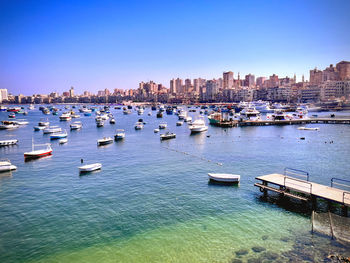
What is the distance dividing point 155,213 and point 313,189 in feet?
55.5

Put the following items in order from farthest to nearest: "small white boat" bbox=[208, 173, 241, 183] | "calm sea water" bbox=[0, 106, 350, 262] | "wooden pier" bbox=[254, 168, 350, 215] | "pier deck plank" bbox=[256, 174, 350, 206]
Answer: "small white boat" bbox=[208, 173, 241, 183], "pier deck plank" bbox=[256, 174, 350, 206], "wooden pier" bbox=[254, 168, 350, 215], "calm sea water" bbox=[0, 106, 350, 262]

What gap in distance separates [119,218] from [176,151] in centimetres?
3206

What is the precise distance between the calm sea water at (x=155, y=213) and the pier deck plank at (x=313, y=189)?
2.07 m

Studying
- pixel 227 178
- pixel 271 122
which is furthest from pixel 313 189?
pixel 271 122

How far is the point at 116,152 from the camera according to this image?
56281 mm

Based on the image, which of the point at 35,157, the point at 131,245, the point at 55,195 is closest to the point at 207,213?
the point at 131,245

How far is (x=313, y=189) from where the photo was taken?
26656mm

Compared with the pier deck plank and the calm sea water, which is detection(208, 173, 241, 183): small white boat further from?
the pier deck plank

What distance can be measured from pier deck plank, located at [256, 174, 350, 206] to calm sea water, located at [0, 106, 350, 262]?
2.07 m

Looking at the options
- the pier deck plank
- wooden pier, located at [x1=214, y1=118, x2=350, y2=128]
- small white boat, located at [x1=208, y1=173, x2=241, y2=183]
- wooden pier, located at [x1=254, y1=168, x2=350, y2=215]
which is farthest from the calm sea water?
wooden pier, located at [x1=214, y1=118, x2=350, y2=128]

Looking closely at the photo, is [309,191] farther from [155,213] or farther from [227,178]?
[155,213]

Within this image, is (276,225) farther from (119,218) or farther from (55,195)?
(55,195)

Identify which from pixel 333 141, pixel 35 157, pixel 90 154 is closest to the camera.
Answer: pixel 35 157

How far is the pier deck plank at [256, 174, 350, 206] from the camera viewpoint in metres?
24.3
